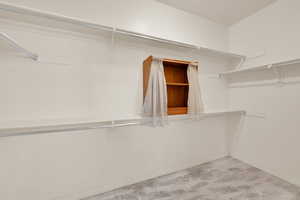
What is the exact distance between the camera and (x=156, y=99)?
1424 millimetres

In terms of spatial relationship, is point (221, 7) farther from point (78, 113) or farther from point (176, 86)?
point (78, 113)

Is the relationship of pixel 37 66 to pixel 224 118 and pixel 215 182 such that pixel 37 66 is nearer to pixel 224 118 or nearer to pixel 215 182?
pixel 215 182

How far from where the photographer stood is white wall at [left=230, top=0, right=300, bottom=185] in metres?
1.62

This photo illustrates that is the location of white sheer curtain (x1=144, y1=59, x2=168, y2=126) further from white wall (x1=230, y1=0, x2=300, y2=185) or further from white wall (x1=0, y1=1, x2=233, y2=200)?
white wall (x1=230, y1=0, x2=300, y2=185)

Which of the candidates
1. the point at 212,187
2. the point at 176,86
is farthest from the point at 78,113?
the point at 212,187

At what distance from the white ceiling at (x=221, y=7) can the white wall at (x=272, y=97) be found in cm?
13

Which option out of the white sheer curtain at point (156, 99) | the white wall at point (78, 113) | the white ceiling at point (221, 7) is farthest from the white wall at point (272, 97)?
the white sheer curtain at point (156, 99)

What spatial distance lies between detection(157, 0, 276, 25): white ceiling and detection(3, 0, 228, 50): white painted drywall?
79 mm

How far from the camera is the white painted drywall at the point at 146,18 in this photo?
138 centimetres

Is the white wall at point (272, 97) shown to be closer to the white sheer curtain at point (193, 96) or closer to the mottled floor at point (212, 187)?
the mottled floor at point (212, 187)

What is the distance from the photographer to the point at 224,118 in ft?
7.62

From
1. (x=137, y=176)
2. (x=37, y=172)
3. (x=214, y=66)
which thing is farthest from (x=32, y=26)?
(x=214, y=66)

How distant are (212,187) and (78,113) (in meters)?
1.67

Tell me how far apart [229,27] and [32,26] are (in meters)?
2.70
